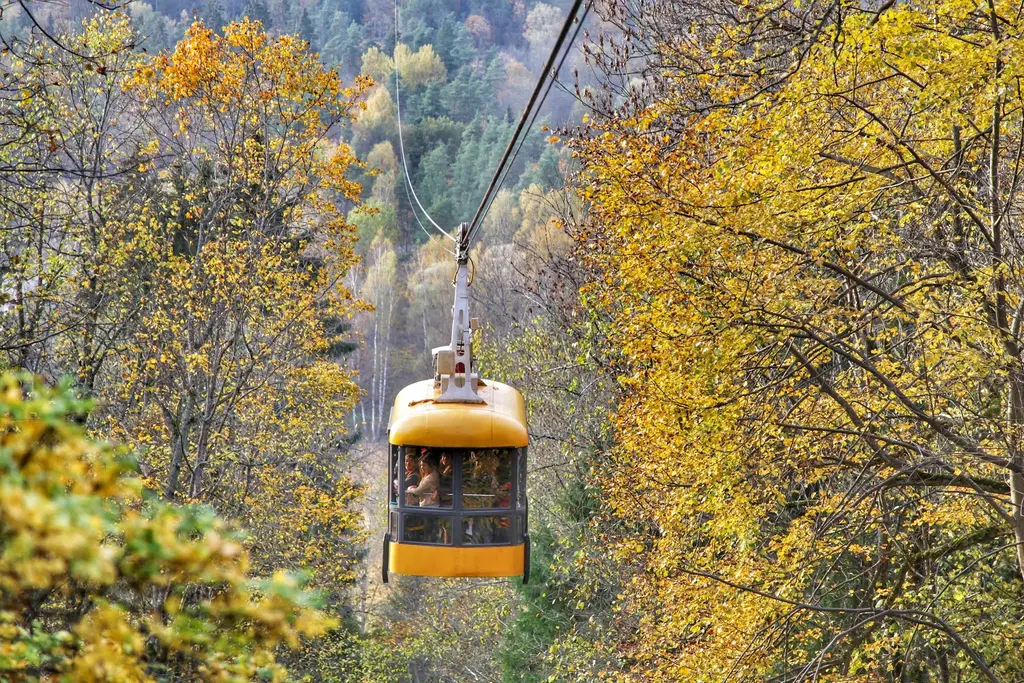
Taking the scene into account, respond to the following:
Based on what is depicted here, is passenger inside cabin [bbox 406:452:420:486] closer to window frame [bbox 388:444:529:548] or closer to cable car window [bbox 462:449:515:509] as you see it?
window frame [bbox 388:444:529:548]

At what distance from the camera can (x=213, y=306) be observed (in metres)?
17.3

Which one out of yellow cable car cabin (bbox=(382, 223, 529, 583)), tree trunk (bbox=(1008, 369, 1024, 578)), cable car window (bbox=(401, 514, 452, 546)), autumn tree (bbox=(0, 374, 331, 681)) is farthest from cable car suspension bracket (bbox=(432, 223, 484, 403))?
autumn tree (bbox=(0, 374, 331, 681))

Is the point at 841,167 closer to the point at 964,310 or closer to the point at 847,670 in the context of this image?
the point at 964,310

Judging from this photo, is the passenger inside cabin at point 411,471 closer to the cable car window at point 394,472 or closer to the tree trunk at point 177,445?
the cable car window at point 394,472

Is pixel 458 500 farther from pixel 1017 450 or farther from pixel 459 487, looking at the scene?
pixel 1017 450

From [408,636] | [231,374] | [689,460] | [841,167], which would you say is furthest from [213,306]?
[408,636]

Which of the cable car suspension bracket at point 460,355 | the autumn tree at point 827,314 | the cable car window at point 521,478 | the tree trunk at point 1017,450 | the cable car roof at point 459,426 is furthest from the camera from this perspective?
the cable car window at point 521,478

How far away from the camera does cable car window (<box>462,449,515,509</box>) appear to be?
966 cm

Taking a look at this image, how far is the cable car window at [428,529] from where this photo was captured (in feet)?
31.8

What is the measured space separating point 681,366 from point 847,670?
3588 mm

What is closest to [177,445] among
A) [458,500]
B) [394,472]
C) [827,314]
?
[394,472]

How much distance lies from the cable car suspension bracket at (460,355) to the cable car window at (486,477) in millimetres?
545

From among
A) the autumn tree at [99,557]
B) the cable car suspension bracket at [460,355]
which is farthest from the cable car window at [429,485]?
the autumn tree at [99,557]

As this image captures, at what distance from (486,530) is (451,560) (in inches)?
17.3
